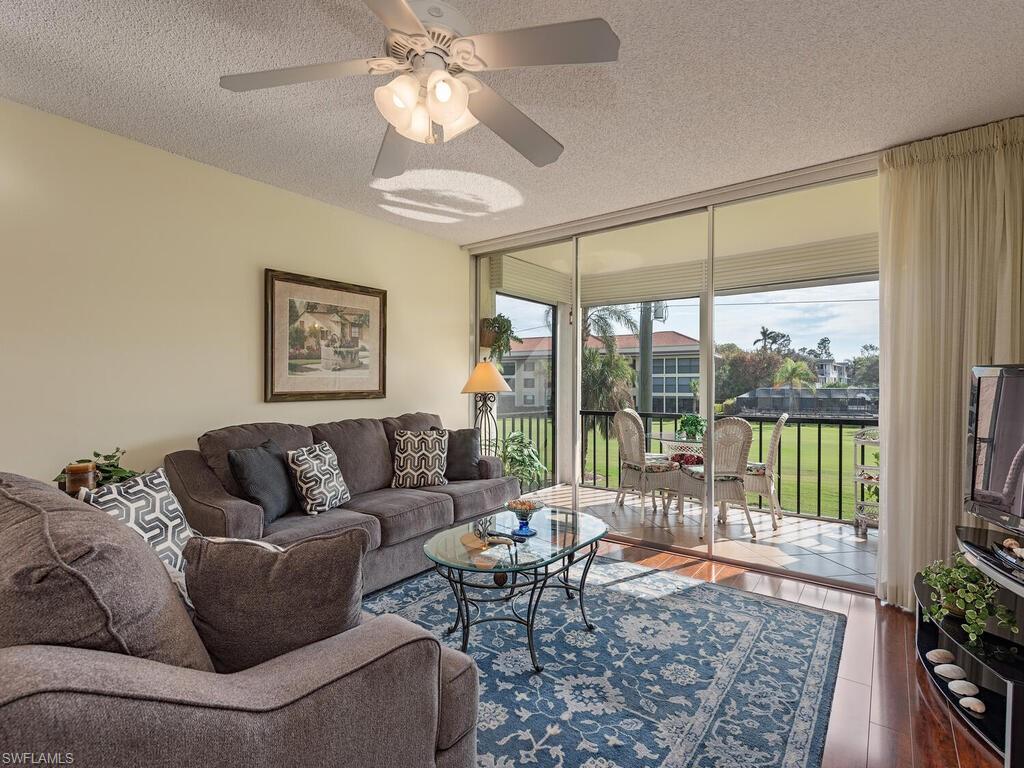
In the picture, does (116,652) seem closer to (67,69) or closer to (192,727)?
(192,727)

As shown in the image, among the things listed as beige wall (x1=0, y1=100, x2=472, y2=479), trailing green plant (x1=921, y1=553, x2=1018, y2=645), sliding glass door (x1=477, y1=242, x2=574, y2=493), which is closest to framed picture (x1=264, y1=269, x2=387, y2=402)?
beige wall (x1=0, y1=100, x2=472, y2=479)

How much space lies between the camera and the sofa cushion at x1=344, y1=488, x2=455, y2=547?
2.99 m

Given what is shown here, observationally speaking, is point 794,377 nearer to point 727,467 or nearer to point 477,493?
point 727,467

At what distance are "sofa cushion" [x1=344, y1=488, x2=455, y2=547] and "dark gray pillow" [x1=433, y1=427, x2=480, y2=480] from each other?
18.6 inches

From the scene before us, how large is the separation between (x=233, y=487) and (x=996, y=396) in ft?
12.1

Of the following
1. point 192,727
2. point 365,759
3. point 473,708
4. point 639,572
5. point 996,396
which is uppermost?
point 996,396

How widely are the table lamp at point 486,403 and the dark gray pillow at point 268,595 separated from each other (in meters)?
3.22

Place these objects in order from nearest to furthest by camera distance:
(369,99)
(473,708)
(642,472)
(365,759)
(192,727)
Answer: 1. (192,727)
2. (365,759)
3. (473,708)
4. (369,99)
5. (642,472)

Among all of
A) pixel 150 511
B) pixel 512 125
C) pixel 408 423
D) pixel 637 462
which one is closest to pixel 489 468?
pixel 408 423

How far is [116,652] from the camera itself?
81cm

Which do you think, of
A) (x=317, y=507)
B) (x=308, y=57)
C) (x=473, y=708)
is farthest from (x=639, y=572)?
(x=308, y=57)

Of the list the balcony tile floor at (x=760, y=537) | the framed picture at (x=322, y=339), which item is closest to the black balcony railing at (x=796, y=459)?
the balcony tile floor at (x=760, y=537)

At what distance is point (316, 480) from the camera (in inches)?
120

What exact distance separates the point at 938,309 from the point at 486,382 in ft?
9.83
